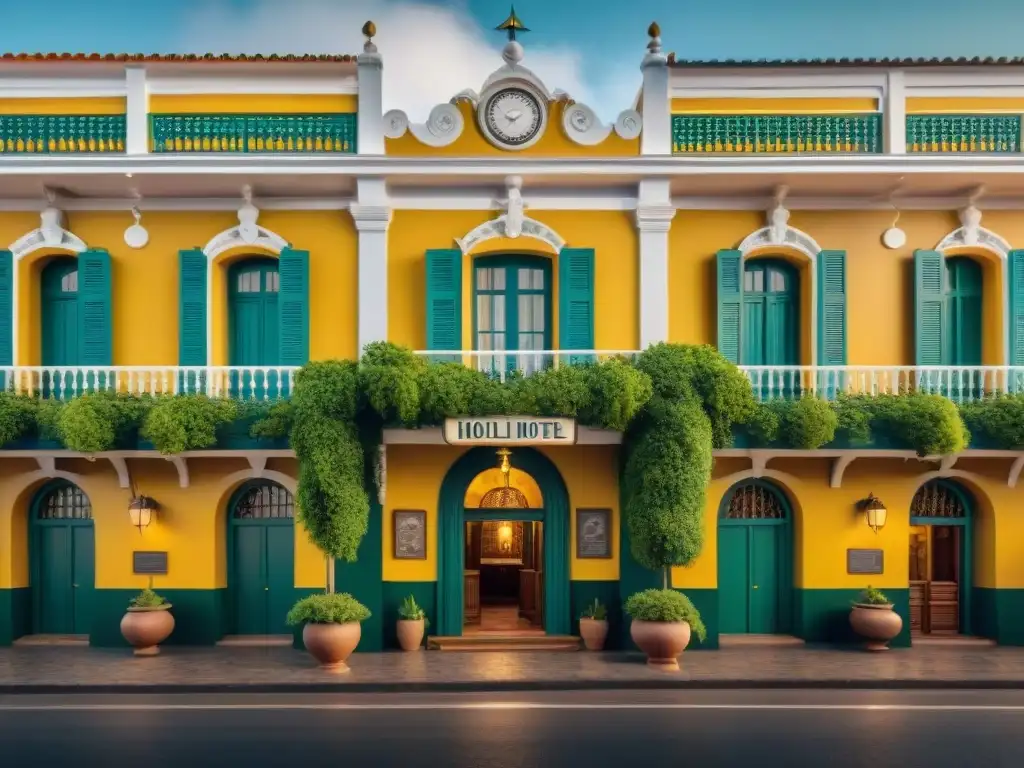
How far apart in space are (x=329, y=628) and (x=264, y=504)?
11.4 feet

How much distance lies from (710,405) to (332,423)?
5.79m

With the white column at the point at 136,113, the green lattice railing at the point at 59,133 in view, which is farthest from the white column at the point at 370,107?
the green lattice railing at the point at 59,133

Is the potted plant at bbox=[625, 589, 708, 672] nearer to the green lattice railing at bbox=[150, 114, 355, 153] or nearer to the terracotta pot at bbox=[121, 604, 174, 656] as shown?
the terracotta pot at bbox=[121, 604, 174, 656]

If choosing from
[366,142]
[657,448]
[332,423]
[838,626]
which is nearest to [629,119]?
[366,142]

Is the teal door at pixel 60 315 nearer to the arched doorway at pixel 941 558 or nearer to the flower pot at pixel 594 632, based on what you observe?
the flower pot at pixel 594 632

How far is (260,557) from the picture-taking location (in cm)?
1620

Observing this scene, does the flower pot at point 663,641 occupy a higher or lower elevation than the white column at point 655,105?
lower

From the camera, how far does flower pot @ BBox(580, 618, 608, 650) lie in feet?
49.8

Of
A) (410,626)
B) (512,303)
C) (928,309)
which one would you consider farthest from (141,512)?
(928,309)

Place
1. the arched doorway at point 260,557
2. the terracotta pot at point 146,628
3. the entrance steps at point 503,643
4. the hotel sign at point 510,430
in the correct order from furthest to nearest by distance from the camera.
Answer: the arched doorway at point 260,557, the entrance steps at point 503,643, the terracotta pot at point 146,628, the hotel sign at point 510,430

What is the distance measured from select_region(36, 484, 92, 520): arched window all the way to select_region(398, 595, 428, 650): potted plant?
596 centimetres

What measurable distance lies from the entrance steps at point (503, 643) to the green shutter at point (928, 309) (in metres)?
7.79

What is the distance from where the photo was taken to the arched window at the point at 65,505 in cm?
1636

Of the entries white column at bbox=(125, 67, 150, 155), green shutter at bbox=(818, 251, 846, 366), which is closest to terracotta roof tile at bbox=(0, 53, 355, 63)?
white column at bbox=(125, 67, 150, 155)
